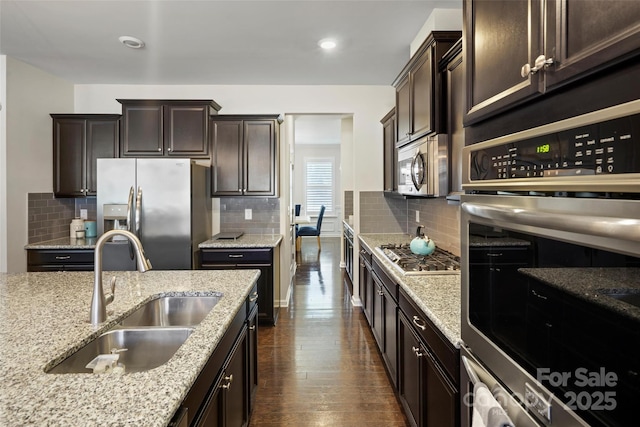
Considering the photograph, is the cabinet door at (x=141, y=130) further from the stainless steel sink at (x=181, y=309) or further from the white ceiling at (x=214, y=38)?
the stainless steel sink at (x=181, y=309)

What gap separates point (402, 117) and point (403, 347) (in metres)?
1.71

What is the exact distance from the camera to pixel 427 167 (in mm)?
2303

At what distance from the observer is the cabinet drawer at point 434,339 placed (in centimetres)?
134

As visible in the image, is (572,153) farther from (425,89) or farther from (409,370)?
(425,89)

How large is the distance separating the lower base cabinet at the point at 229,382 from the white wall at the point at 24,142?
2883 millimetres

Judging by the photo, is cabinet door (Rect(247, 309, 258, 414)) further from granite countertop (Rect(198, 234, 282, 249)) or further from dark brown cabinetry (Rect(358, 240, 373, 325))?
granite countertop (Rect(198, 234, 282, 249))

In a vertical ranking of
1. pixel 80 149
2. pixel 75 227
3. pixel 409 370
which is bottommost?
pixel 409 370

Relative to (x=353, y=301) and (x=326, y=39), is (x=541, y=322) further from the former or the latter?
(x=353, y=301)

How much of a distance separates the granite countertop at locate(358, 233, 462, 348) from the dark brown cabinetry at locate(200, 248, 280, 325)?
1.53 metres

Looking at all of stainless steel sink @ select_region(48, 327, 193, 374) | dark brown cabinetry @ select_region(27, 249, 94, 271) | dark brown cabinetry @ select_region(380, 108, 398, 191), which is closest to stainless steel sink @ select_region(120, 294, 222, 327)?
stainless steel sink @ select_region(48, 327, 193, 374)

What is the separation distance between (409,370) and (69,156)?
4.13 meters

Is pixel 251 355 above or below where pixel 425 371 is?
below

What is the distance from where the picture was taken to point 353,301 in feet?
14.9

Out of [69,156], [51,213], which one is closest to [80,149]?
[69,156]
